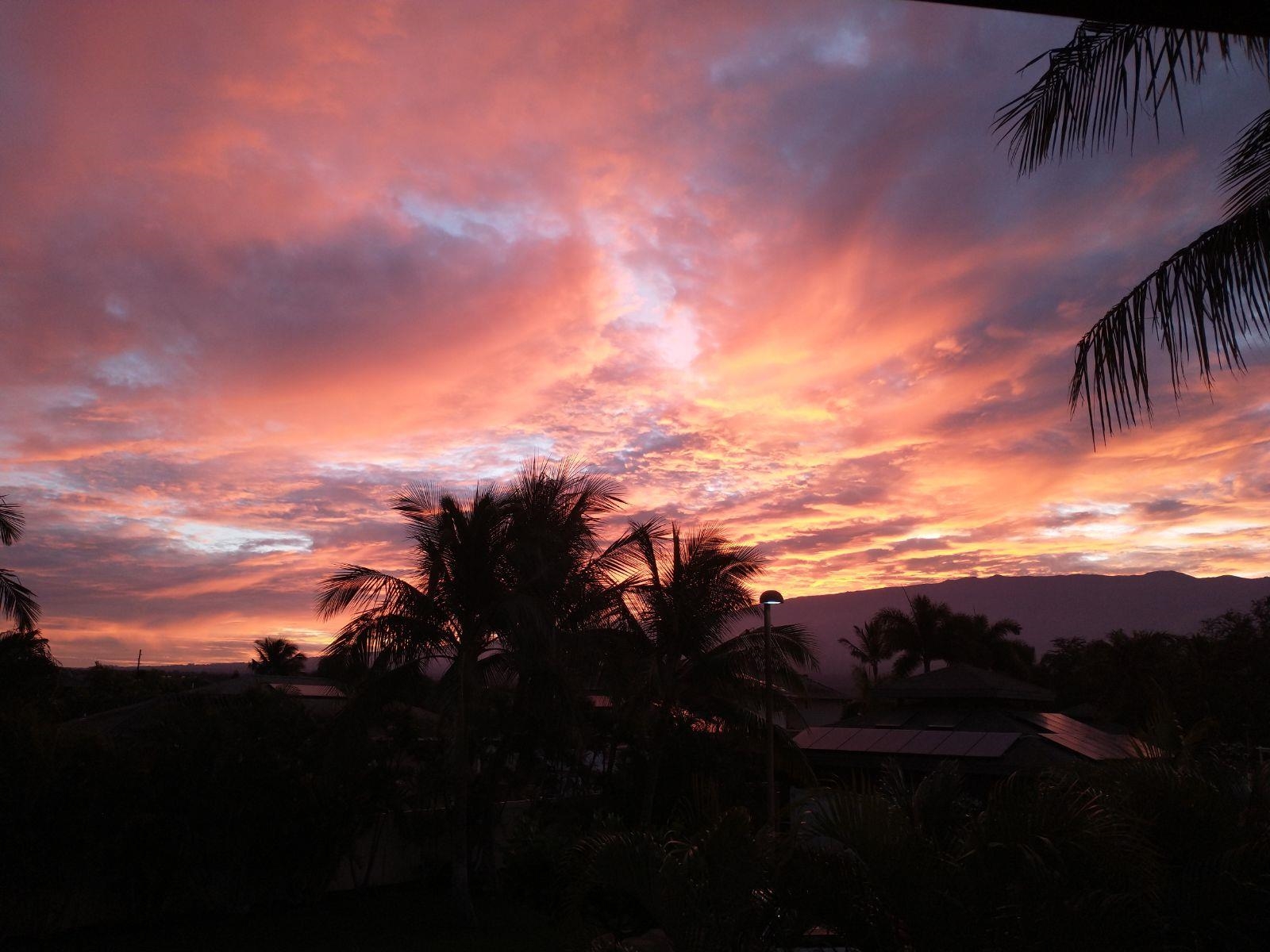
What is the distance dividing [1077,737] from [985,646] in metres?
37.5

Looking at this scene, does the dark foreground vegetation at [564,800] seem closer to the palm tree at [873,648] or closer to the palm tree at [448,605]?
the palm tree at [448,605]

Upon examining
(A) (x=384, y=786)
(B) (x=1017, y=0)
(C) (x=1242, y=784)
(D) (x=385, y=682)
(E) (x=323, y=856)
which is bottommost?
(E) (x=323, y=856)

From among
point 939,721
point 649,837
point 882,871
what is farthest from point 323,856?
point 939,721

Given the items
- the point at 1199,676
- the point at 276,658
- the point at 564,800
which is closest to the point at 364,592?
the point at 564,800

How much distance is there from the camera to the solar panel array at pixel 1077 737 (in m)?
17.1

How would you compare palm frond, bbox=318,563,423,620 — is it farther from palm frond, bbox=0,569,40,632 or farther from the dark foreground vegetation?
palm frond, bbox=0,569,40,632

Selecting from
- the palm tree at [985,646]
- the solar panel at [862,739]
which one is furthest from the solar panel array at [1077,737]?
the palm tree at [985,646]

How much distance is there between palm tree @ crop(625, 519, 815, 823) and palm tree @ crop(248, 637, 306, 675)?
3234 cm

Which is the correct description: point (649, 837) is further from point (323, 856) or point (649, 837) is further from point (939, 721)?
point (939, 721)

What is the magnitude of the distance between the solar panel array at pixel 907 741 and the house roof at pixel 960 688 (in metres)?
2.75

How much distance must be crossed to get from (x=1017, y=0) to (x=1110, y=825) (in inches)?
210

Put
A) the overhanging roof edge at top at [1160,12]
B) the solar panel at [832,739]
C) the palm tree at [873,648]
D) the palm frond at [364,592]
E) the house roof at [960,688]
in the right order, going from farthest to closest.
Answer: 1. the palm tree at [873,648]
2. the house roof at [960,688]
3. the solar panel at [832,739]
4. the palm frond at [364,592]
5. the overhanging roof edge at top at [1160,12]

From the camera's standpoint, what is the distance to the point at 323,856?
15.6 m

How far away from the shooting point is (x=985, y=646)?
5391 cm
